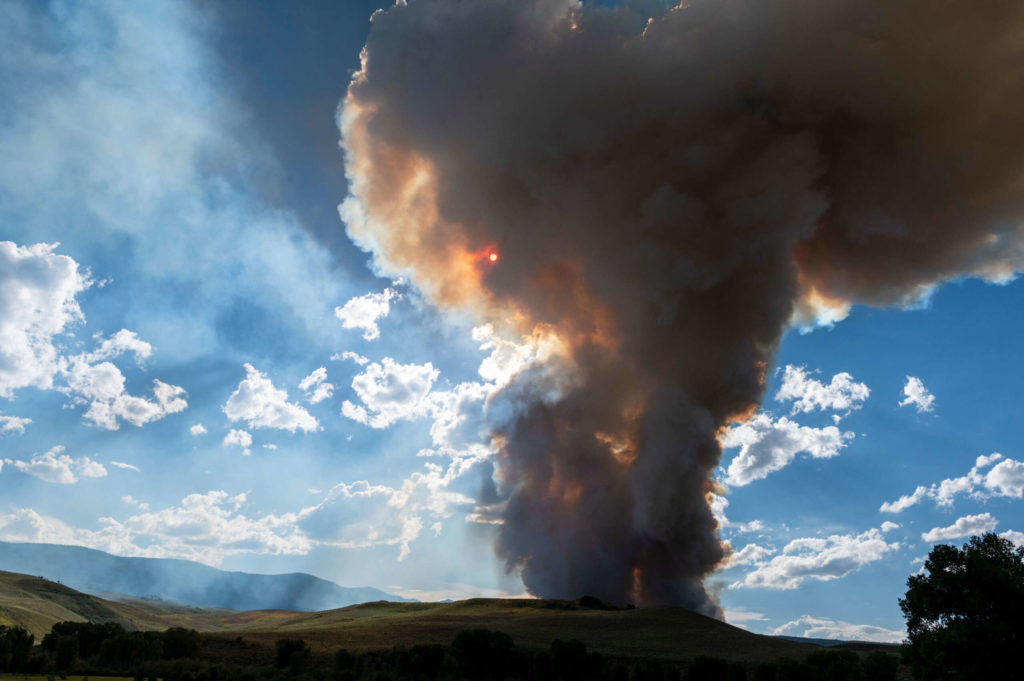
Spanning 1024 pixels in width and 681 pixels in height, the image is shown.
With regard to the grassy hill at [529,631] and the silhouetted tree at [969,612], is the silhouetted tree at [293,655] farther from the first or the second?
the silhouetted tree at [969,612]

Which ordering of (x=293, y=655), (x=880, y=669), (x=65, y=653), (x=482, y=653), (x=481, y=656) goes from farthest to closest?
(x=293, y=655)
(x=482, y=653)
(x=481, y=656)
(x=880, y=669)
(x=65, y=653)

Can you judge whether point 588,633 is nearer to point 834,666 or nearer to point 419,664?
point 419,664

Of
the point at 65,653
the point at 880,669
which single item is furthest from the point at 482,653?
the point at 65,653

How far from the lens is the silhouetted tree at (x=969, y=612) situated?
38.6m

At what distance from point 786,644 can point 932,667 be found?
4492 centimetres

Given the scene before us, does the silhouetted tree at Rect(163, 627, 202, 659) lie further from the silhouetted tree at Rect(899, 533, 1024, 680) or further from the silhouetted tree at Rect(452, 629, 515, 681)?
the silhouetted tree at Rect(899, 533, 1024, 680)

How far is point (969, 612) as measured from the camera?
40.8 m

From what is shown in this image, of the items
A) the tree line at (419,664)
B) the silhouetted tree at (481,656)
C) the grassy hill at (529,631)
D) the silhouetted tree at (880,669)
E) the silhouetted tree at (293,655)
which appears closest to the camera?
the tree line at (419,664)

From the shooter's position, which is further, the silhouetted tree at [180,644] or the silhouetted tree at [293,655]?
the silhouetted tree at [180,644]

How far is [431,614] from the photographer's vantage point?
4621 inches

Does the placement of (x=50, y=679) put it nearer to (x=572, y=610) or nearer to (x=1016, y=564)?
(x=1016, y=564)

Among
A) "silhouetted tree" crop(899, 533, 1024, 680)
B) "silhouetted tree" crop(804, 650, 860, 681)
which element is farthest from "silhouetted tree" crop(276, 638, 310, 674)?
"silhouetted tree" crop(899, 533, 1024, 680)

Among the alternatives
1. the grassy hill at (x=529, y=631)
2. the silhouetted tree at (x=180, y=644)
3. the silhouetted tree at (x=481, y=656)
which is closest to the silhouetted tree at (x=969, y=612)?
the grassy hill at (x=529, y=631)

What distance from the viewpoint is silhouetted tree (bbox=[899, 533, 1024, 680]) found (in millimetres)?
38625
